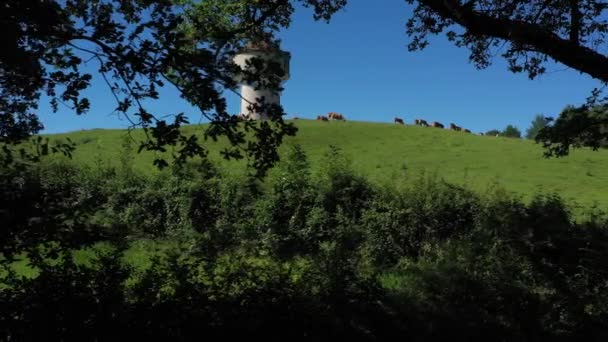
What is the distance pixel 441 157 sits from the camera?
1223 inches

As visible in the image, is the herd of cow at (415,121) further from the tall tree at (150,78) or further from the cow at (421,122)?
the tall tree at (150,78)

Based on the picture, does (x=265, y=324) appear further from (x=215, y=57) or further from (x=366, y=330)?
(x=215, y=57)

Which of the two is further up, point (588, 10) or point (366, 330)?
point (588, 10)

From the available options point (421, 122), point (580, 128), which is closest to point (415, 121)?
point (421, 122)

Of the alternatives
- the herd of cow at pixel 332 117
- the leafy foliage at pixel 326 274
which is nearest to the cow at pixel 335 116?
the herd of cow at pixel 332 117

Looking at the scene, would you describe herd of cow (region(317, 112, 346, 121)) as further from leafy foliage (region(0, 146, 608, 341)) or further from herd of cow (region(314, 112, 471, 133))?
leafy foliage (region(0, 146, 608, 341))

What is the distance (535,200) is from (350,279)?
828cm

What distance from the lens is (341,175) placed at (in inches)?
680

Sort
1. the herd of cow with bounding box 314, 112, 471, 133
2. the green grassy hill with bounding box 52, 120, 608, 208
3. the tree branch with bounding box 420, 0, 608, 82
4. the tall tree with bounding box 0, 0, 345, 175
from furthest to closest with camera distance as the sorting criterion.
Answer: the herd of cow with bounding box 314, 112, 471, 133 → the green grassy hill with bounding box 52, 120, 608, 208 → the tree branch with bounding box 420, 0, 608, 82 → the tall tree with bounding box 0, 0, 345, 175

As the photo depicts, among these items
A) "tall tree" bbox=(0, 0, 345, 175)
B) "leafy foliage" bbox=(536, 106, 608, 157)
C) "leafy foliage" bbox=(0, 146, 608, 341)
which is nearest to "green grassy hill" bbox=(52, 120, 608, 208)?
"leafy foliage" bbox=(0, 146, 608, 341)

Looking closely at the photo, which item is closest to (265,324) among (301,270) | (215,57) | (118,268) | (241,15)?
(301,270)

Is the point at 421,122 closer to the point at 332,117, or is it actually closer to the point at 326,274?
the point at 332,117

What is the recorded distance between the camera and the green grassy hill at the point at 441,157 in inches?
885

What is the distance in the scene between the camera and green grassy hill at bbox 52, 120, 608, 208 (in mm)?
22484
